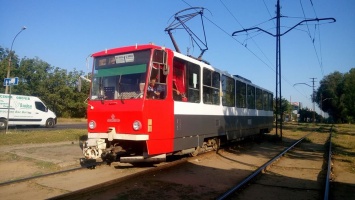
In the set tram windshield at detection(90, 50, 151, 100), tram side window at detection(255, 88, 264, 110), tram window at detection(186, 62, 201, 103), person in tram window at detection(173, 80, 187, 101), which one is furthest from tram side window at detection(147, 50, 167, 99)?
tram side window at detection(255, 88, 264, 110)

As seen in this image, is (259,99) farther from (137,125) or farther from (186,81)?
(137,125)

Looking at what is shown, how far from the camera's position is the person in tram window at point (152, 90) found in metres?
7.70

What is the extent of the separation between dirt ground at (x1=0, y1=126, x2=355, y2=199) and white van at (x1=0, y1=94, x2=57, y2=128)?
11.3m

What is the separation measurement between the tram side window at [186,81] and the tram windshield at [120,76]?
104cm

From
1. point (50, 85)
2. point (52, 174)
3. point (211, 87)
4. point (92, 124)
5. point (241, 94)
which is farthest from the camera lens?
point (50, 85)

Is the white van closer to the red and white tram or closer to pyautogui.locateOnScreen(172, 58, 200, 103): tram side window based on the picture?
the red and white tram

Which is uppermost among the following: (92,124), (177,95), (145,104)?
(177,95)

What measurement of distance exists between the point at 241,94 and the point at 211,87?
161 inches

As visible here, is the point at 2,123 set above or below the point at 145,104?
below

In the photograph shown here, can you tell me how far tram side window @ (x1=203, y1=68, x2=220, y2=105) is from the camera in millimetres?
10031

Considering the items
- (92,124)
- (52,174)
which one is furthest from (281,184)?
(52,174)

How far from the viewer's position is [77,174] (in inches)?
311

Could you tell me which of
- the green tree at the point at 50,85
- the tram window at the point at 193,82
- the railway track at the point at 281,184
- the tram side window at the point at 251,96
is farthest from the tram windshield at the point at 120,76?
the green tree at the point at 50,85

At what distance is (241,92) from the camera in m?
14.1
